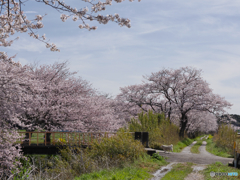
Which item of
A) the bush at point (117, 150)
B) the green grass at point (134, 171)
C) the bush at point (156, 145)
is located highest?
the bush at point (117, 150)

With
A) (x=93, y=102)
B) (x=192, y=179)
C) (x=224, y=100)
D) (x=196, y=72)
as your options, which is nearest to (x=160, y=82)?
(x=196, y=72)

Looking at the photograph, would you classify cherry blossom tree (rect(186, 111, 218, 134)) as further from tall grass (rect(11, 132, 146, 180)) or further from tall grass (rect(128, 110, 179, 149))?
tall grass (rect(11, 132, 146, 180))

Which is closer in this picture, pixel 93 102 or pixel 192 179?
pixel 192 179

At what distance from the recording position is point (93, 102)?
755 inches

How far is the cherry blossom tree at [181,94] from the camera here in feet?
98.7

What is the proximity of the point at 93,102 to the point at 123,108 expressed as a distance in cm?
1453

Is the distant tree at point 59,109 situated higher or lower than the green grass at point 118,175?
higher

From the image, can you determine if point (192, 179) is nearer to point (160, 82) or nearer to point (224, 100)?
point (160, 82)

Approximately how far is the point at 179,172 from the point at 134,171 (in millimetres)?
2017

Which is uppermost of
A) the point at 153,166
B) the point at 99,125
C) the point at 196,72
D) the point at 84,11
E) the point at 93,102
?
the point at 196,72

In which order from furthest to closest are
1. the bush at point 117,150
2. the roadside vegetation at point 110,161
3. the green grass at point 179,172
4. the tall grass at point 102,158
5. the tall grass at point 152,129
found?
the tall grass at point 152,129
the bush at point 117,150
the tall grass at point 102,158
the roadside vegetation at point 110,161
the green grass at point 179,172

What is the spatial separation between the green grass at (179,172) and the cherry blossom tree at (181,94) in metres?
20.2

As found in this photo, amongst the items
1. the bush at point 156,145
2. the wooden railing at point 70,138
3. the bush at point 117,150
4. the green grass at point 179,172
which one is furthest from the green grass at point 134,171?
the bush at point 156,145

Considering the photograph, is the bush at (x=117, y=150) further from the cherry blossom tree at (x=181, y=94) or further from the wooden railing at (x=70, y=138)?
the cherry blossom tree at (x=181, y=94)
